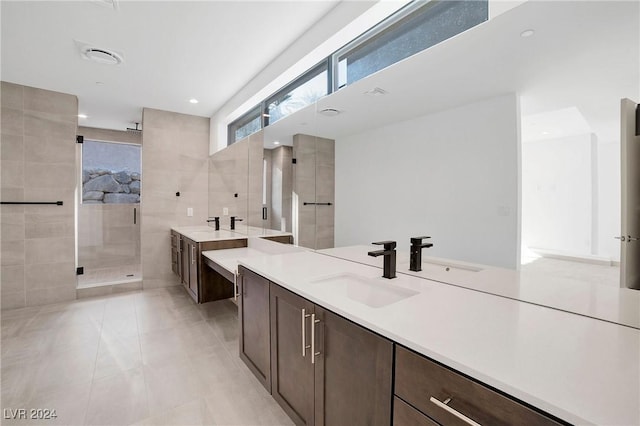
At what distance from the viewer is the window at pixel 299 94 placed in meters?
2.27

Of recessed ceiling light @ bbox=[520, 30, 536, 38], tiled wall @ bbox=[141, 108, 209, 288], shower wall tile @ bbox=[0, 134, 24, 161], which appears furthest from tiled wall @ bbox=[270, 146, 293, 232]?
shower wall tile @ bbox=[0, 134, 24, 161]

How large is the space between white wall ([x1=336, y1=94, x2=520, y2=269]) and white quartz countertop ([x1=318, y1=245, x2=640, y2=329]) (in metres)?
0.06

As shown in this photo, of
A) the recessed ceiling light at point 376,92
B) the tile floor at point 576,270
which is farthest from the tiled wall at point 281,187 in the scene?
the tile floor at point 576,270

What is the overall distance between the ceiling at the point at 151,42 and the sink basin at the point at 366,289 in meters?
1.83

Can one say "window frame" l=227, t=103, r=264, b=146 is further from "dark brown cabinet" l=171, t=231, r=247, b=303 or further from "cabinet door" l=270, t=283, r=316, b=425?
"cabinet door" l=270, t=283, r=316, b=425

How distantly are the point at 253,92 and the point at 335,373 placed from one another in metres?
2.84

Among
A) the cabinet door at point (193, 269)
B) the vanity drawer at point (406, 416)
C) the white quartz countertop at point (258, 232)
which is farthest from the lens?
the cabinet door at point (193, 269)

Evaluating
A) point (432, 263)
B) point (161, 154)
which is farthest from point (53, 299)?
point (432, 263)

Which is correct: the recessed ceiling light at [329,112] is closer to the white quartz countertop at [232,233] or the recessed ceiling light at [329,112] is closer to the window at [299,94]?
the window at [299,94]

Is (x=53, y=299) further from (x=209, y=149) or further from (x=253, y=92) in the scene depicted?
(x=253, y=92)

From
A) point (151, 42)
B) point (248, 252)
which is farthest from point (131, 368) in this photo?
point (151, 42)

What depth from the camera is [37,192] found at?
3.42 m

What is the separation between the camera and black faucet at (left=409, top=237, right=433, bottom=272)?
1.47 meters

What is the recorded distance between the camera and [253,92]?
10.0ft
